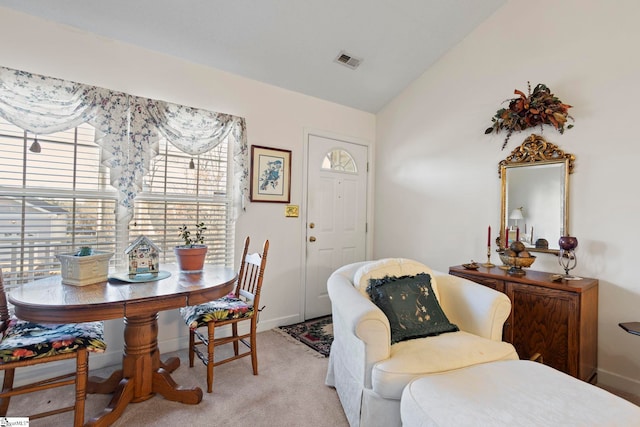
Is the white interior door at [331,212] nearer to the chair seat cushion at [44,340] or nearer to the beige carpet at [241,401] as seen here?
the beige carpet at [241,401]

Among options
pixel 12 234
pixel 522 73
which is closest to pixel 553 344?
pixel 522 73

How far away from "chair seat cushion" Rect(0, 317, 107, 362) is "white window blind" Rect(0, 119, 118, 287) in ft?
1.65

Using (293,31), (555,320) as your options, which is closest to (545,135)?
(555,320)

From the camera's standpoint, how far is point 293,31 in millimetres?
2570

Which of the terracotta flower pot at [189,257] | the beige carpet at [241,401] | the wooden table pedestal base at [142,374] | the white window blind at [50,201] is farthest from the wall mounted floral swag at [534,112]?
the white window blind at [50,201]

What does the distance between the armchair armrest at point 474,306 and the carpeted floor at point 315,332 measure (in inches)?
44.2

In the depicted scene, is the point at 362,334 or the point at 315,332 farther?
the point at 315,332

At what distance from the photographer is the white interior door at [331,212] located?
3.46 meters

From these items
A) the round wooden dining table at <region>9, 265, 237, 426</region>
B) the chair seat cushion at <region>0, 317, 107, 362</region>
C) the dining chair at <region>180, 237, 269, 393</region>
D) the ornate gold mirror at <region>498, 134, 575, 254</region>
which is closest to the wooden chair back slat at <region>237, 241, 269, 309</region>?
the dining chair at <region>180, 237, 269, 393</region>

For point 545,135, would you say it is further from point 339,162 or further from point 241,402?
point 241,402

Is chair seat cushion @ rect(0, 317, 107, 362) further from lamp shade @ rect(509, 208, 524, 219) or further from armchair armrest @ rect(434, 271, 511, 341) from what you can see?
lamp shade @ rect(509, 208, 524, 219)

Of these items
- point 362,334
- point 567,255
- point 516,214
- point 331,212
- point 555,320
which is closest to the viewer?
point 362,334

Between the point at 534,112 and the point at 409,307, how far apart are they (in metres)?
1.85

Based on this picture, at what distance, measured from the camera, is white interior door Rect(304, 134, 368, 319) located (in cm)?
346
